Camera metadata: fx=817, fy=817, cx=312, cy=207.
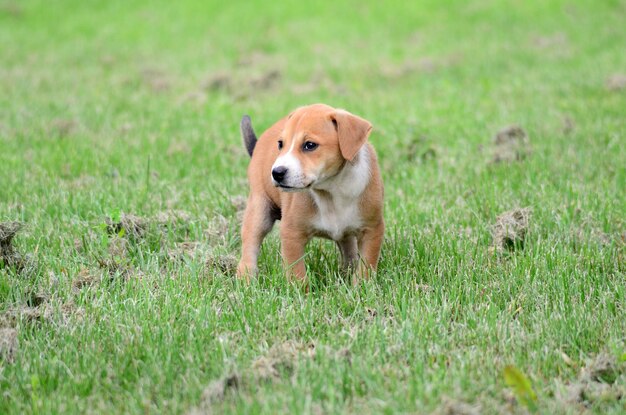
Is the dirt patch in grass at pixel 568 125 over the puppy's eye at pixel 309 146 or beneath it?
beneath

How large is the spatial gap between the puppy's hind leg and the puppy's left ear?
911 millimetres

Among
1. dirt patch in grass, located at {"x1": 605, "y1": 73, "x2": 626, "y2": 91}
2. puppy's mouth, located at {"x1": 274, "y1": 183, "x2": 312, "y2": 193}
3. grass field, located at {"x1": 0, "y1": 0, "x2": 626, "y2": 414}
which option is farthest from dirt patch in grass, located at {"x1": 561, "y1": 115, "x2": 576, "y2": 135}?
puppy's mouth, located at {"x1": 274, "y1": 183, "x2": 312, "y2": 193}

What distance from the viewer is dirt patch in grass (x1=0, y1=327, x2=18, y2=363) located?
408 cm

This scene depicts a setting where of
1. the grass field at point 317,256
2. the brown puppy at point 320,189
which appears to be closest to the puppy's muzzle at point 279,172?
the brown puppy at point 320,189

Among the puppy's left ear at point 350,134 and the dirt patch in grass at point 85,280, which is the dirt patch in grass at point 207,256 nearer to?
the dirt patch in grass at point 85,280

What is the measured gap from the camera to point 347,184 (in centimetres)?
502

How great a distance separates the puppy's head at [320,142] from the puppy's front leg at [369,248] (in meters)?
0.46

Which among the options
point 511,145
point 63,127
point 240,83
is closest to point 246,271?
point 511,145

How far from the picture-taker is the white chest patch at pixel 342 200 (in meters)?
5.02

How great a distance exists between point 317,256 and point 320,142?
1.20 m

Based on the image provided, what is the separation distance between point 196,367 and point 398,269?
5.87 ft

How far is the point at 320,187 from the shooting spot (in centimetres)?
502

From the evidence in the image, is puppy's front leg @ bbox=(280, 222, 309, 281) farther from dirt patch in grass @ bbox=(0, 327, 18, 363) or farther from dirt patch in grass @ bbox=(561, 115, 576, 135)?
dirt patch in grass @ bbox=(561, 115, 576, 135)

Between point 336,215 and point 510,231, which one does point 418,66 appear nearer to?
point 510,231
